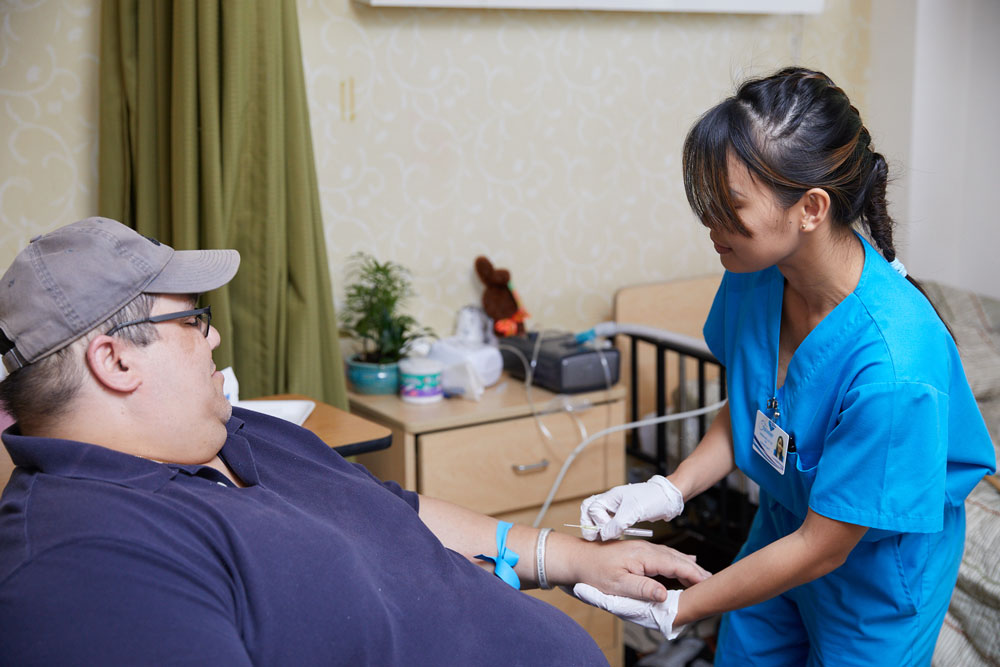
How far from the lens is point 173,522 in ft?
3.17

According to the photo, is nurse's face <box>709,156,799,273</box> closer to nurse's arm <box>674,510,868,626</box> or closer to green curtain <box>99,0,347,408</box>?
nurse's arm <box>674,510,868,626</box>

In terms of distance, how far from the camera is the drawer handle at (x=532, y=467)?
7.61ft

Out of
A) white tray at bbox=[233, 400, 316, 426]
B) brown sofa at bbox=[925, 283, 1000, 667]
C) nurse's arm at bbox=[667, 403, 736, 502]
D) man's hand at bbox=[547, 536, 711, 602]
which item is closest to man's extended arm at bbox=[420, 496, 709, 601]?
man's hand at bbox=[547, 536, 711, 602]

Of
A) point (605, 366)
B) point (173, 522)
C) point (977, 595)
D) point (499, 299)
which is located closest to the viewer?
point (173, 522)

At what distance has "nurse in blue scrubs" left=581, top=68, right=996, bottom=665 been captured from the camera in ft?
3.80

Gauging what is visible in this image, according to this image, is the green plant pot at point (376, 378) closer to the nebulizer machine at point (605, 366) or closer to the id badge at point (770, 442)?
the nebulizer machine at point (605, 366)

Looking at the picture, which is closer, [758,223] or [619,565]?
[758,223]

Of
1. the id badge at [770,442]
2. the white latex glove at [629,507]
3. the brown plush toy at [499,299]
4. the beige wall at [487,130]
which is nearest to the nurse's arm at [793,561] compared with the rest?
the id badge at [770,442]

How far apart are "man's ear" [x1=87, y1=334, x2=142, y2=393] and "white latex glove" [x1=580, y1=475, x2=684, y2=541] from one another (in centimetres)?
73

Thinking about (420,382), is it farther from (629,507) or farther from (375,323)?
(629,507)

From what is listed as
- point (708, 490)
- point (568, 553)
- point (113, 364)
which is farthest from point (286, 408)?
point (708, 490)

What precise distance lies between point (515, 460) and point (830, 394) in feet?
3.88

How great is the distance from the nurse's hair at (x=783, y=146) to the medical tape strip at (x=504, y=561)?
0.60 meters

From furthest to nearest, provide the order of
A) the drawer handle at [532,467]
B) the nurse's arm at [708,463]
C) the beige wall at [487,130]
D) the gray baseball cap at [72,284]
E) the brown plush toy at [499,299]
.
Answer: the brown plush toy at [499,299] → the drawer handle at [532,467] → the beige wall at [487,130] → the nurse's arm at [708,463] → the gray baseball cap at [72,284]
